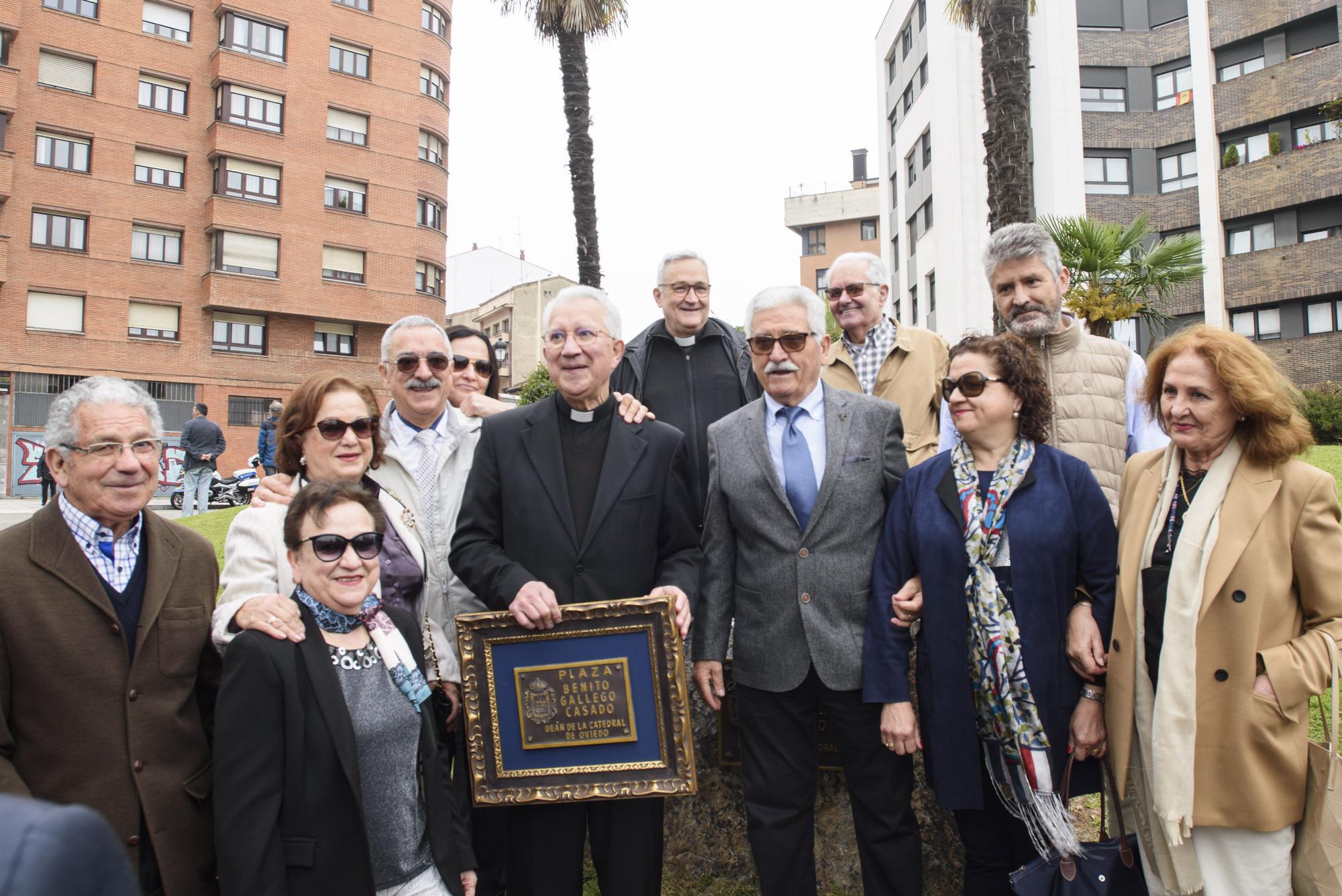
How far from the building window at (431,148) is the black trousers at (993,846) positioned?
39.2 m

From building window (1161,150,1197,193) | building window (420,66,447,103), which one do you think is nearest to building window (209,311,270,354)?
building window (420,66,447,103)

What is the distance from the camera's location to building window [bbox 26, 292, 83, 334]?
30.4 metres

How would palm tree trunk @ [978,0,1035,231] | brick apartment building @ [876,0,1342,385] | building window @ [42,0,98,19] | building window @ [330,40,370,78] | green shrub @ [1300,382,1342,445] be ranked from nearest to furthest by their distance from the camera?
palm tree trunk @ [978,0,1035,231], green shrub @ [1300,382,1342,445], building window @ [42,0,98,19], brick apartment building @ [876,0,1342,385], building window @ [330,40,370,78]

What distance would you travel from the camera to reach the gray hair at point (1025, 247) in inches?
171

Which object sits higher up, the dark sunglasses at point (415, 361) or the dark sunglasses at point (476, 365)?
the dark sunglasses at point (476, 365)

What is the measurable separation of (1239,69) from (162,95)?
40662 millimetres

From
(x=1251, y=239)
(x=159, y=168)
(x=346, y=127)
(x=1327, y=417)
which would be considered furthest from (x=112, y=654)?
(x=1251, y=239)

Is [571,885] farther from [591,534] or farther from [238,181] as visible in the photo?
[238,181]

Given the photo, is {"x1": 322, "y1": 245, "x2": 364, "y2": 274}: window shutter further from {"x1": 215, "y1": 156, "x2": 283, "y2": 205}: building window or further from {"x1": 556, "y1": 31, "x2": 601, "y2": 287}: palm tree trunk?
{"x1": 556, "y1": 31, "x2": 601, "y2": 287}: palm tree trunk

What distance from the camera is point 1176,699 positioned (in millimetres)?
3152

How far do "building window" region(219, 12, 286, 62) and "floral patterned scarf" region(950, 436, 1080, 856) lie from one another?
126ft

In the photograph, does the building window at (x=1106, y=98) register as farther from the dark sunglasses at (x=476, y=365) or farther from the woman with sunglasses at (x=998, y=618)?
the woman with sunglasses at (x=998, y=618)

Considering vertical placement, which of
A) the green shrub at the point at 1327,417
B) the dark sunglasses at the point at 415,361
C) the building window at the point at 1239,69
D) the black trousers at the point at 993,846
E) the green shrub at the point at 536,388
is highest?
the building window at the point at 1239,69

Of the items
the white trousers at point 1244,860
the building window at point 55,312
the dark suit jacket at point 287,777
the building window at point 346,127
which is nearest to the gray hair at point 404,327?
the dark suit jacket at point 287,777
